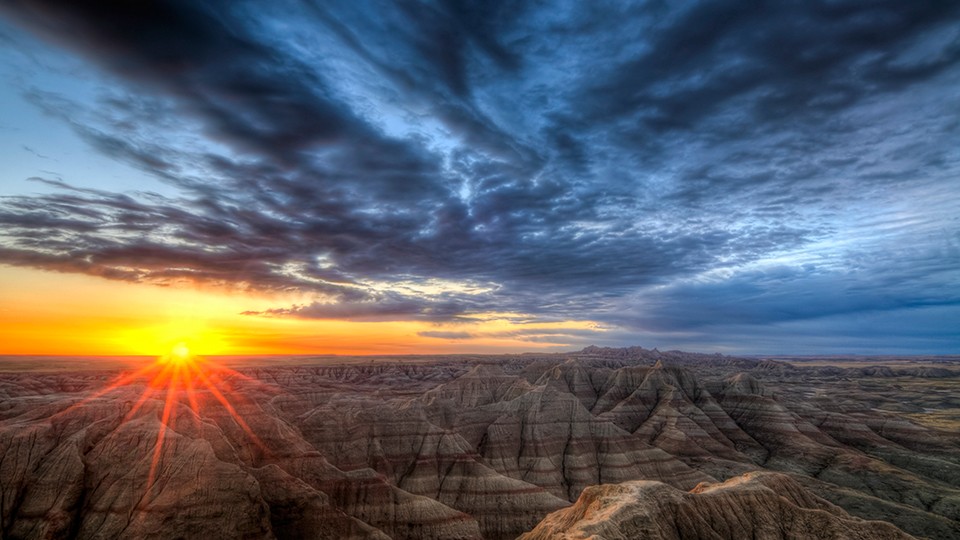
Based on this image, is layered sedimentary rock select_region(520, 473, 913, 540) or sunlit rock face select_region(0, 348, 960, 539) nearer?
layered sedimentary rock select_region(520, 473, 913, 540)

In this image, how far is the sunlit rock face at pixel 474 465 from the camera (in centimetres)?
3934

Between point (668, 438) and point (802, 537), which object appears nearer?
point (802, 537)

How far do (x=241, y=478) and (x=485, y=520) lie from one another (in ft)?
111

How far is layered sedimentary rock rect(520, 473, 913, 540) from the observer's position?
104 feet

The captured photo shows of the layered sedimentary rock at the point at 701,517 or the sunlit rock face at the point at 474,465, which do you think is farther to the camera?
the sunlit rock face at the point at 474,465

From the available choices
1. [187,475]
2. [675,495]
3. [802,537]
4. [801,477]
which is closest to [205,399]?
[187,475]

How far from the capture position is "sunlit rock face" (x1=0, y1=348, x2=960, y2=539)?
3934cm

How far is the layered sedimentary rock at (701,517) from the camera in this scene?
1243 inches

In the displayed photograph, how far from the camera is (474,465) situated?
74688 millimetres

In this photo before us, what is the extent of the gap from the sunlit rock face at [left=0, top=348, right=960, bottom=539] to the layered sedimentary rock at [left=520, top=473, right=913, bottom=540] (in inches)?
5.7

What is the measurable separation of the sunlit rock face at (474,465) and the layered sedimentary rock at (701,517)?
144 mm

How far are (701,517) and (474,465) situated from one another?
4490cm

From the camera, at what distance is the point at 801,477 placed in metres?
85.9

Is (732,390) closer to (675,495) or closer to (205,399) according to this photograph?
(675,495)
